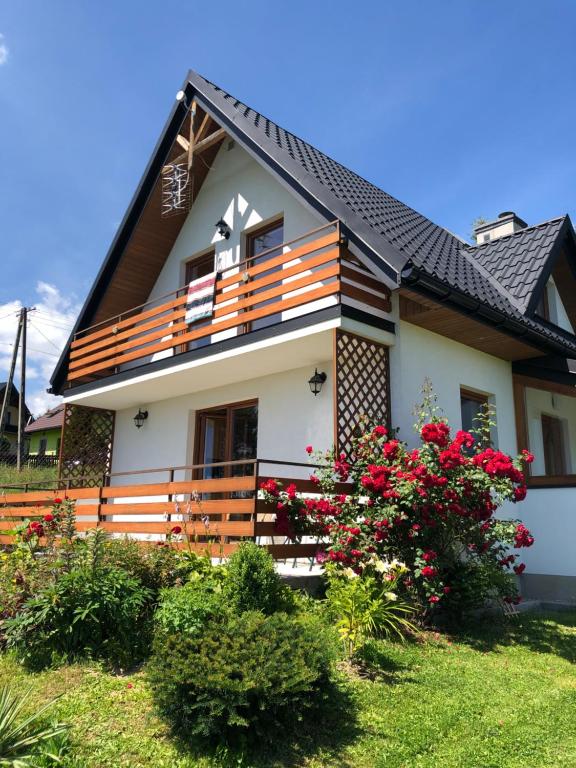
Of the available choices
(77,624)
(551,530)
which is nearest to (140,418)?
(77,624)

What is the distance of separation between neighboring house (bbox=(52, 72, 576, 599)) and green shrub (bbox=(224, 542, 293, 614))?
1.35m

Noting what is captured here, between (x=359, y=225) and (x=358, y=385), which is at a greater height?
(x=359, y=225)

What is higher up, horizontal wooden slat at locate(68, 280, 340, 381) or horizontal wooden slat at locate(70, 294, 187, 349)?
horizontal wooden slat at locate(70, 294, 187, 349)

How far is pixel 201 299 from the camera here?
10.8 m

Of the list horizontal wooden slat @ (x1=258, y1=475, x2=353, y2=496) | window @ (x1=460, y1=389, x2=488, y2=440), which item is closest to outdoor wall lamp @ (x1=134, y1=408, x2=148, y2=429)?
horizontal wooden slat @ (x1=258, y1=475, x2=353, y2=496)

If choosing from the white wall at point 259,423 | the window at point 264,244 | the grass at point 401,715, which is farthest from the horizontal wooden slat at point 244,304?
the grass at point 401,715

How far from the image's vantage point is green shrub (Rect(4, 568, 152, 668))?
530cm

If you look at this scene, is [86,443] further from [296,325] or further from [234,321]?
[296,325]

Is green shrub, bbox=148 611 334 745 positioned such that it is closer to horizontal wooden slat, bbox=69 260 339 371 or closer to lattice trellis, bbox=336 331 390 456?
lattice trellis, bbox=336 331 390 456

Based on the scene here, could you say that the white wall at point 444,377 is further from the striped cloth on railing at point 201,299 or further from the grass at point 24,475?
the grass at point 24,475

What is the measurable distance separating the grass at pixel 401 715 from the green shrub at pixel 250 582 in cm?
104

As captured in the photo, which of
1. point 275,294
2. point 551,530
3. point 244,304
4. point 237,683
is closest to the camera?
point 237,683

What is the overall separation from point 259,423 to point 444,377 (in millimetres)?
3204

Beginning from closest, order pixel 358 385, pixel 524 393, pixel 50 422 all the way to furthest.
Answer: pixel 358 385 → pixel 524 393 → pixel 50 422
